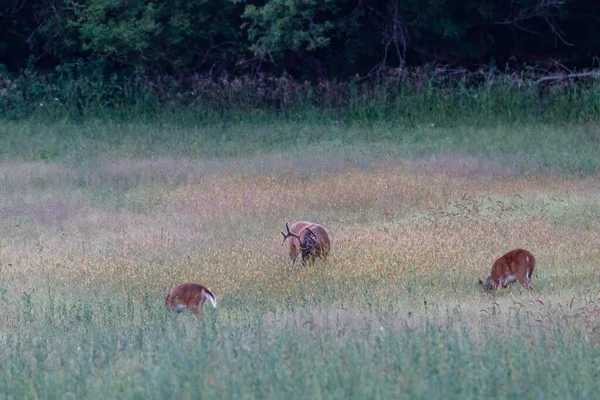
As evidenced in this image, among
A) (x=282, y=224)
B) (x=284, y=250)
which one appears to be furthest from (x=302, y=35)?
(x=284, y=250)

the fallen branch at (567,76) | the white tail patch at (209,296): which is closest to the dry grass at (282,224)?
the white tail patch at (209,296)

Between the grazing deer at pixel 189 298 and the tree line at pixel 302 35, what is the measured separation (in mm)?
16324

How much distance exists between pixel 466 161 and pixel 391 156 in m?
1.47

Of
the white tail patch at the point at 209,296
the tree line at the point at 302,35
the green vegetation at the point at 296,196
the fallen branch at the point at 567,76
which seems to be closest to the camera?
the green vegetation at the point at 296,196

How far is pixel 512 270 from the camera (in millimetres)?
8742

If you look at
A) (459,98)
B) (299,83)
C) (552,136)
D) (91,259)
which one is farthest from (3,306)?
(299,83)

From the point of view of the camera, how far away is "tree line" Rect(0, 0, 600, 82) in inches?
969

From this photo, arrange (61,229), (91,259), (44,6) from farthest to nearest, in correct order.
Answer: (44,6) → (61,229) → (91,259)

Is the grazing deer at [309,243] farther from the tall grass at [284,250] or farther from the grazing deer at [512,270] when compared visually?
the grazing deer at [512,270]

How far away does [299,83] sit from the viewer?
25297 mm

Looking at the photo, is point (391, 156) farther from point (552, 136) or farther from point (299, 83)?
point (299, 83)

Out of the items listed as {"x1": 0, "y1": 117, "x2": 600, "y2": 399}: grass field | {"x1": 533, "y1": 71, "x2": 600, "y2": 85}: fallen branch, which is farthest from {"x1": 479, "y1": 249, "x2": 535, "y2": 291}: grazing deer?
{"x1": 533, "y1": 71, "x2": 600, "y2": 85}: fallen branch

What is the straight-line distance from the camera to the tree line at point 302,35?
24625 millimetres

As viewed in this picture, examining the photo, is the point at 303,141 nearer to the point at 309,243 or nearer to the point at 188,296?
the point at 309,243
